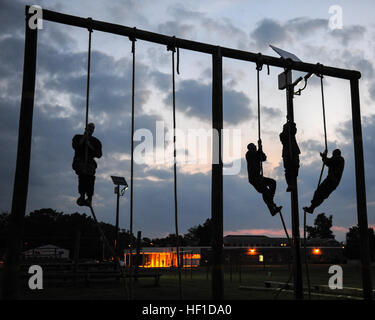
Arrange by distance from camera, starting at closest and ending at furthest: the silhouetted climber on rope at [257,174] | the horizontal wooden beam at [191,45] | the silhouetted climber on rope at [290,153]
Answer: the horizontal wooden beam at [191,45]
the silhouetted climber on rope at [257,174]
the silhouetted climber on rope at [290,153]

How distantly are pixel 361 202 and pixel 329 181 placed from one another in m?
0.66

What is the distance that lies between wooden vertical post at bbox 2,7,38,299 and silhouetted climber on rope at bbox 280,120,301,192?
4.21 m

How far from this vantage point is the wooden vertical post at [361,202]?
6.75 metres

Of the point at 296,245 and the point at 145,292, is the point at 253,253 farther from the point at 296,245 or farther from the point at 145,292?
the point at 296,245

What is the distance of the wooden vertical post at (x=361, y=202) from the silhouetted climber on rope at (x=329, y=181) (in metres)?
0.37

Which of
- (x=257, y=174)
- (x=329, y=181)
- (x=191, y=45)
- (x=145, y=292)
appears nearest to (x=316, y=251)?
(x=145, y=292)

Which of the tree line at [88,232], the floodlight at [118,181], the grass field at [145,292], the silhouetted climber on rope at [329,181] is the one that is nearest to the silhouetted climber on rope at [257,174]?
the silhouetted climber on rope at [329,181]

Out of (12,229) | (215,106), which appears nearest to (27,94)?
(12,229)

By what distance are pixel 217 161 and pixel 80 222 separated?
84829 millimetres

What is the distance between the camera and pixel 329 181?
23.1 feet

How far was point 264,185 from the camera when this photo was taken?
6.57 meters

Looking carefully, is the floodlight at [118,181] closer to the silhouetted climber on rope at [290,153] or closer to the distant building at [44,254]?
the silhouetted climber on rope at [290,153]

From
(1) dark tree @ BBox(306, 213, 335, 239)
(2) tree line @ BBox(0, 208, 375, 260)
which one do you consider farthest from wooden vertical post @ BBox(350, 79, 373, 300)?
(1) dark tree @ BBox(306, 213, 335, 239)

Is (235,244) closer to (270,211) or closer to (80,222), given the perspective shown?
(80,222)
